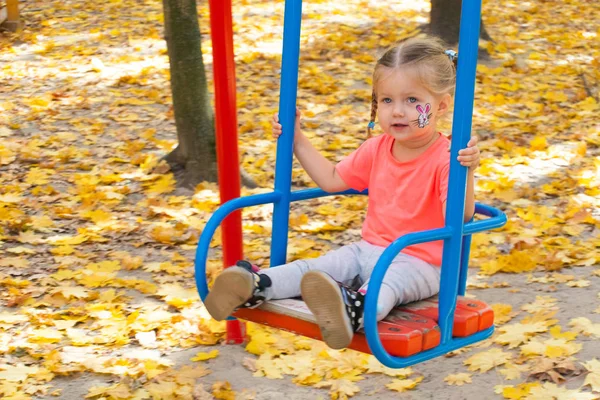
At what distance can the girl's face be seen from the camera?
2662 millimetres

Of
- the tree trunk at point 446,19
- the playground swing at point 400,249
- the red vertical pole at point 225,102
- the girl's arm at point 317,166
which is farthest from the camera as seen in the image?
the tree trunk at point 446,19

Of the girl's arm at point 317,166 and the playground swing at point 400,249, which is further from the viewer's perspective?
the girl's arm at point 317,166

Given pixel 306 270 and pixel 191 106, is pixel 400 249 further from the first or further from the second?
pixel 191 106

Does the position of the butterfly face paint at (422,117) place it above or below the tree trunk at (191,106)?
above

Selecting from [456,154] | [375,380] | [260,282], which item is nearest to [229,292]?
[260,282]

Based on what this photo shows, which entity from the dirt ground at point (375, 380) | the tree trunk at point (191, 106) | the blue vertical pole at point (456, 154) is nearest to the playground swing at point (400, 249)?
the blue vertical pole at point (456, 154)

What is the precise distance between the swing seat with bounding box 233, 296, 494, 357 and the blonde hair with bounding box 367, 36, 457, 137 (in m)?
0.67

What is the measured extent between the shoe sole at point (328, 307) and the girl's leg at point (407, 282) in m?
0.18

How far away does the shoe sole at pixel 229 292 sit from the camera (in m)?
2.56

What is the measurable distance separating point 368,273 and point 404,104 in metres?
0.55

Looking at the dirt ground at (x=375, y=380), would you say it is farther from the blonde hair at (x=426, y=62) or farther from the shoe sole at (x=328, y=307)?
the blonde hair at (x=426, y=62)

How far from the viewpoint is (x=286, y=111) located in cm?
278

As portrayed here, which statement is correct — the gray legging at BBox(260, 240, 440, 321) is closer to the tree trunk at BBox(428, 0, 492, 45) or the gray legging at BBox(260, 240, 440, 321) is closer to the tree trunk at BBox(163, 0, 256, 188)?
the tree trunk at BBox(163, 0, 256, 188)

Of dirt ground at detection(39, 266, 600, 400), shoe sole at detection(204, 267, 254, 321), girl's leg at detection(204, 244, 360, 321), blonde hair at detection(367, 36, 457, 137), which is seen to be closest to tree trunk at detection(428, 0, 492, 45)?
dirt ground at detection(39, 266, 600, 400)
